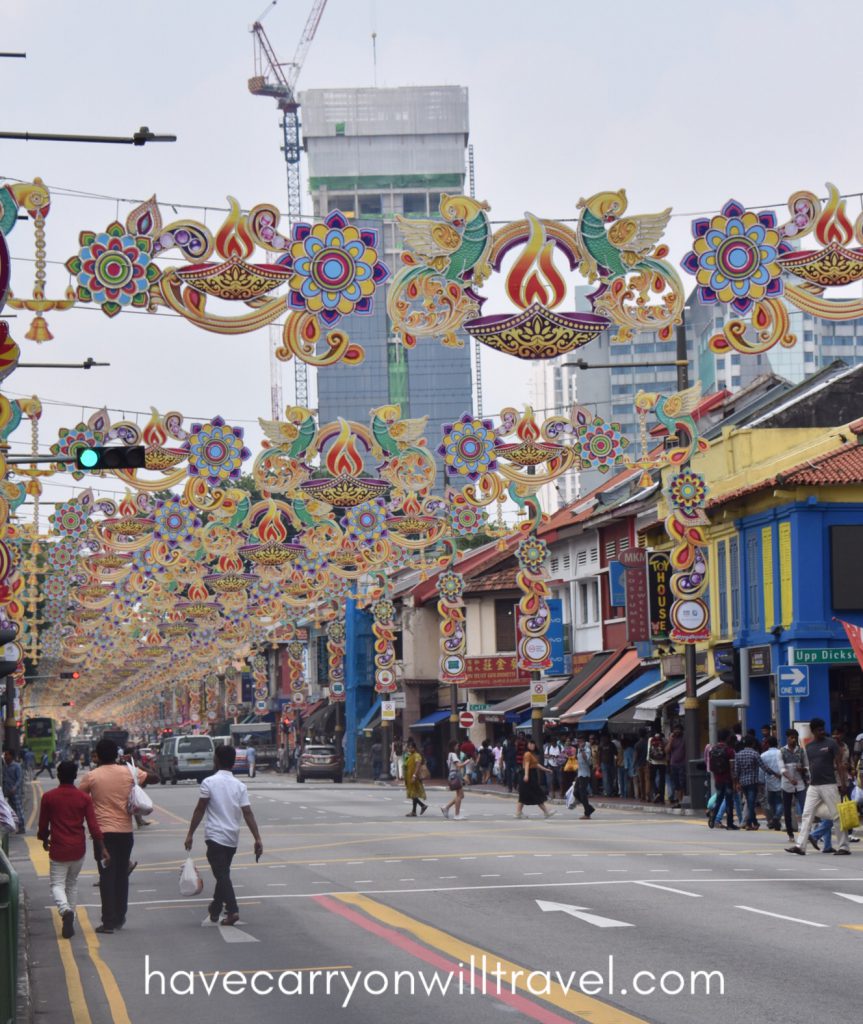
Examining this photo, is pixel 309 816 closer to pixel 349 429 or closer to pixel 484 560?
pixel 349 429

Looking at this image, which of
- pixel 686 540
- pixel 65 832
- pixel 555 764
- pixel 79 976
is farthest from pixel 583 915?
pixel 555 764

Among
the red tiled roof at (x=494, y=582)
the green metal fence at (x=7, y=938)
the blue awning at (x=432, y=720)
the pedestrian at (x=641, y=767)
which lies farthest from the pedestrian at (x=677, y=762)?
the blue awning at (x=432, y=720)

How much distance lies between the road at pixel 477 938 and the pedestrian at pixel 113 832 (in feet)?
0.91

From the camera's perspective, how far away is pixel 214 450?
32625mm

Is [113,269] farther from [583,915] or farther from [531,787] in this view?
[531,787]

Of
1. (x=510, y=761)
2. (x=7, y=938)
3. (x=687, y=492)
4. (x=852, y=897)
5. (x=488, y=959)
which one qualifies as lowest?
(x=510, y=761)

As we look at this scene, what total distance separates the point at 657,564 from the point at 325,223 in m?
23.7

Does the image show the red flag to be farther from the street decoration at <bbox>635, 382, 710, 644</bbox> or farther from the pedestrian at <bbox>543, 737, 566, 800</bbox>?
the pedestrian at <bbox>543, 737, 566, 800</bbox>

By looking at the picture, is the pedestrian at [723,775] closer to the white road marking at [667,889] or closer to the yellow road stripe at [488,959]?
the white road marking at [667,889]

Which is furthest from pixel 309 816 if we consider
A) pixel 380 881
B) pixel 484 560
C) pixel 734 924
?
pixel 484 560

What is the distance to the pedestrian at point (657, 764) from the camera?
42000 millimetres

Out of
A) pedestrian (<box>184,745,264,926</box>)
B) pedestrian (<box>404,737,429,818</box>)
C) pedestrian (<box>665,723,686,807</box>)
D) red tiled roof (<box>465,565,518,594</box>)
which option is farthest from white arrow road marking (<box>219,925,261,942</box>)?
red tiled roof (<box>465,565,518,594</box>)

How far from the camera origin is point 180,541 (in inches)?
1655

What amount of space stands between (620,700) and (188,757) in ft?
96.3
